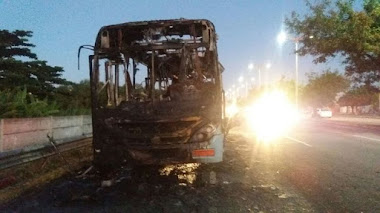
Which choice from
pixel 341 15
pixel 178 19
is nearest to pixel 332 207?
pixel 178 19

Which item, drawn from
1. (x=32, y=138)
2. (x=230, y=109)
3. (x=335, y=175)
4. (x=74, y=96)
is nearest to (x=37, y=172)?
(x=32, y=138)

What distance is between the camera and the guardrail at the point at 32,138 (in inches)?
351

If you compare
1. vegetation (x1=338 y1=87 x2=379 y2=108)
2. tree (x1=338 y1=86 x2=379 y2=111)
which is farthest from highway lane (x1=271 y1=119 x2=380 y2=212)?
vegetation (x1=338 y1=87 x2=379 y2=108)

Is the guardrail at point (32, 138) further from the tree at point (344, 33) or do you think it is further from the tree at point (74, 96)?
the tree at point (344, 33)

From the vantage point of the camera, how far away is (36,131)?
11.9 meters

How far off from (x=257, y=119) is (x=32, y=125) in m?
30.9

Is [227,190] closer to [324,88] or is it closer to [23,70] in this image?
[23,70]

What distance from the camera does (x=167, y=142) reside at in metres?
7.77

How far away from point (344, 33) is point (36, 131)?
68.9ft

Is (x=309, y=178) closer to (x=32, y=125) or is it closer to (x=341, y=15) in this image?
(x=32, y=125)

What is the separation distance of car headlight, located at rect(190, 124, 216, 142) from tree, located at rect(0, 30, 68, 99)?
1331cm

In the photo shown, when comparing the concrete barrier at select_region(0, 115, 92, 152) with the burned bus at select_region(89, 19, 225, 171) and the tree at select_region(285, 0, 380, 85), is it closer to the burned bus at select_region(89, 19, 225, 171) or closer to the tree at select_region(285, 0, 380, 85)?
the burned bus at select_region(89, 19, 225, 171)

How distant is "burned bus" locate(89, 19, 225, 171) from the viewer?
7801mm

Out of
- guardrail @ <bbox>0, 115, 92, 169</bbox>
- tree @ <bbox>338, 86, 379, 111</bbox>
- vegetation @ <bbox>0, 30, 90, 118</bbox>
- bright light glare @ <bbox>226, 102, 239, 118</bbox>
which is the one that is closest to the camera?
guardrail @ <bbox>0, 115, 92, 169</bbox>
